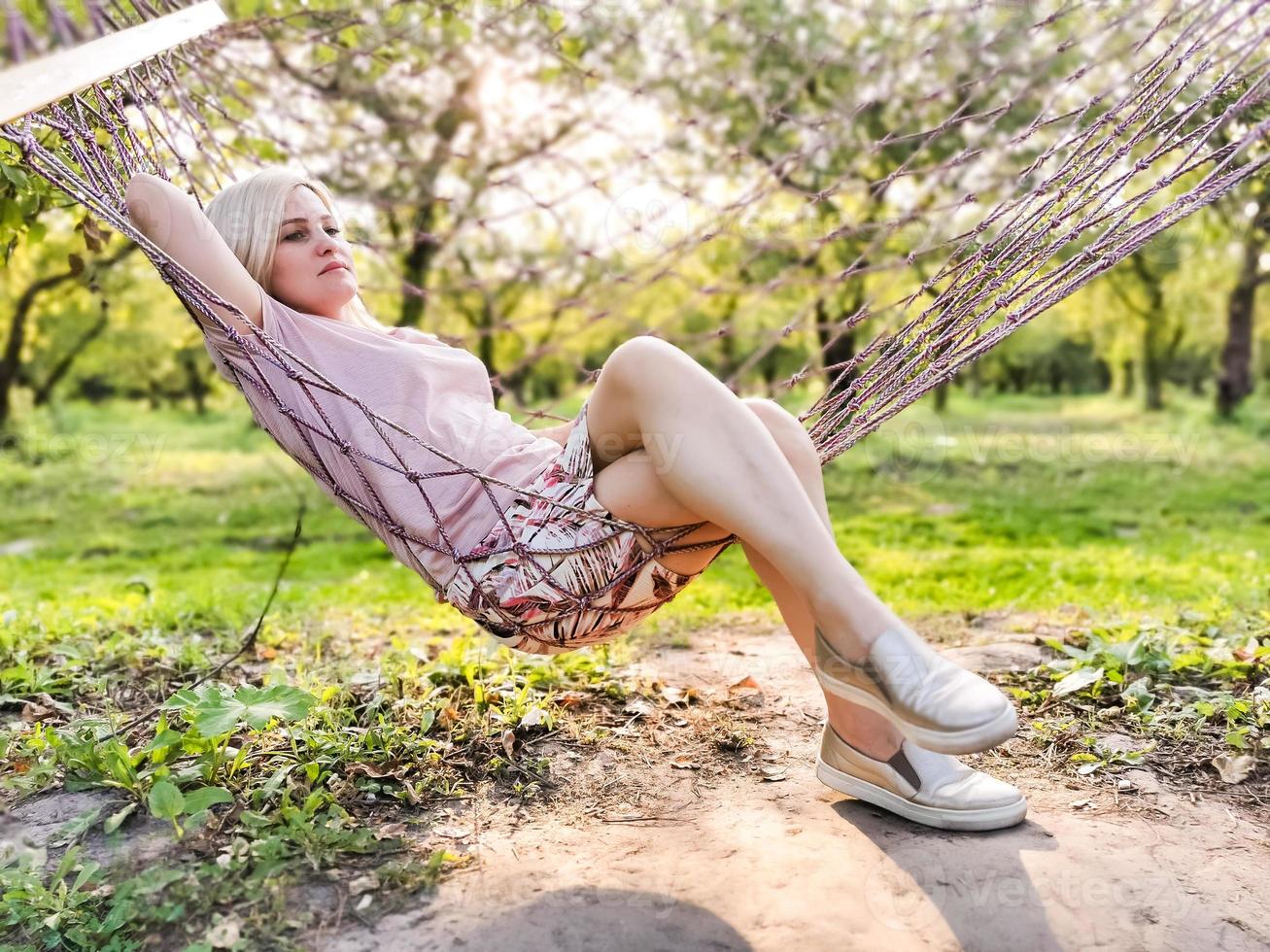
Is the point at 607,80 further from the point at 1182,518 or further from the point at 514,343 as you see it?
the point at 514,343

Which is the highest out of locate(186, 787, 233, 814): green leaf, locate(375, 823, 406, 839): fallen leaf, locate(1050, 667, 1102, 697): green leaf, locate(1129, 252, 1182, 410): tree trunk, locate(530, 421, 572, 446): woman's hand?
locate(530, 421, 572, 446): woman's hand

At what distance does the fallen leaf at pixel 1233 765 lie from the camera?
5.82 ft

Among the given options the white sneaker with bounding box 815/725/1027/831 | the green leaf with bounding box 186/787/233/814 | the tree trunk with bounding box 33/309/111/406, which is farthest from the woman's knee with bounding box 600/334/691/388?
the tree trunk with bounding box 33/309/111/406

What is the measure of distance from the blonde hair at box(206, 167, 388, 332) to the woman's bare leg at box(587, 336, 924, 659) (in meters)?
0.70

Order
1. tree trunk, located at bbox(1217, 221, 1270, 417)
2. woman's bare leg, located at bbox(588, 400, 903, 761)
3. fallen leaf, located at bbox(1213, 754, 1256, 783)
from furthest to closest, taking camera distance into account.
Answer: tree trunk, located at bbox(1217, 221, 1270, 417) → fallen leaf, located at bbox(1213, 754, 1256, 783) → woman's bare leg, located at bbox(588, 400, 903, 761)

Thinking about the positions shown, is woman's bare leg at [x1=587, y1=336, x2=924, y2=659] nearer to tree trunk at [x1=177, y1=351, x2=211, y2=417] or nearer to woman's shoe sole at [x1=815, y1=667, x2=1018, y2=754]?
woman's shoe sole at [x1=815, y1=667, x2=1018, y2=754]

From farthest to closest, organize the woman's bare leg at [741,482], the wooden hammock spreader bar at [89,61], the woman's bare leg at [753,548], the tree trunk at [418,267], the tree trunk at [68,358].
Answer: the tree trunk at [68,358], the tree trunk at [418,267], the woman's bare leg at [753,548], the woman's bare leg at [741,482], the wooden hammock spreader bar at [89,61]

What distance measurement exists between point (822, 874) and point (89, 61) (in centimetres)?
146

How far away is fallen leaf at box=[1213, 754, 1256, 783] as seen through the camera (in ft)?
5.82

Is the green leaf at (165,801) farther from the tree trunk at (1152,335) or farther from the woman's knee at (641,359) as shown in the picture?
the tree trunk at (1152,335)

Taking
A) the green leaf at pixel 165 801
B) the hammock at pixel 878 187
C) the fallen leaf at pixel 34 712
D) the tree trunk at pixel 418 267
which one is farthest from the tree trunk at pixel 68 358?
the green leaf at pixel 165 801

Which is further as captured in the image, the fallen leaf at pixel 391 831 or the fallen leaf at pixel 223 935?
the fallen leaf at pixel 391 831

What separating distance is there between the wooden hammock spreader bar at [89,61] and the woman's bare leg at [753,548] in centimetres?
85

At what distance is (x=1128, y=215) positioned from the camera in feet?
6.12
